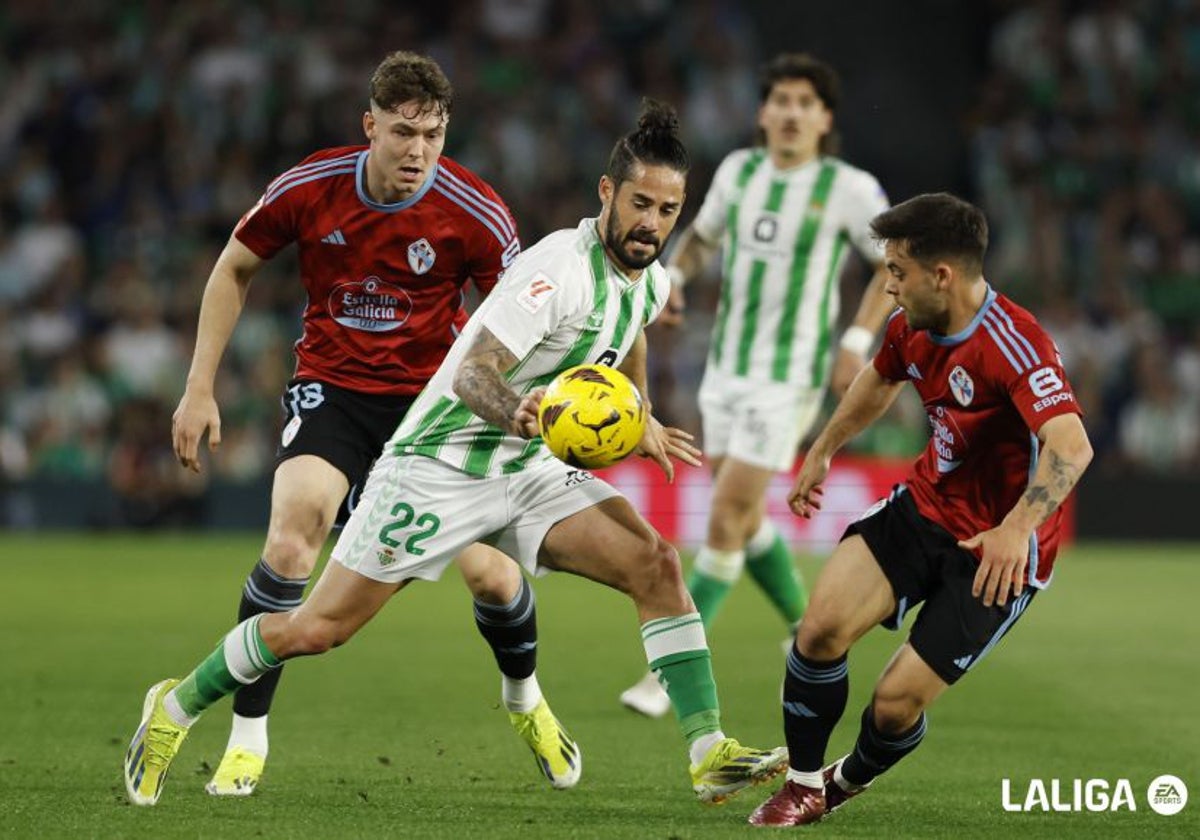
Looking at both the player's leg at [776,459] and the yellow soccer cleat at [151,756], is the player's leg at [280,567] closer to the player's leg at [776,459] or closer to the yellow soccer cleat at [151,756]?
the yellow soccer cleat at [151,756]

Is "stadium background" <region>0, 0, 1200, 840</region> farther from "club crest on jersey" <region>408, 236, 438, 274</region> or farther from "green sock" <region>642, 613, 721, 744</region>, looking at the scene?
"green sock" <region>642, 613, 721, 744</region>

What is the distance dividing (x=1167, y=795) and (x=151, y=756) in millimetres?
3162

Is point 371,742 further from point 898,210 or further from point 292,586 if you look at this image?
point 898,210

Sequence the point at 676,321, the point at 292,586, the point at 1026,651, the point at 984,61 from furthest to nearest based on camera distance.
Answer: the point at 984,61
the point at 1026,651
the point at 676,321
the point at 292,586

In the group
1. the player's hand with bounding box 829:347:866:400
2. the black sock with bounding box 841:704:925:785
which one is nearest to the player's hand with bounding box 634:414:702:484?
the black sock with bounding box 841:704:925:785

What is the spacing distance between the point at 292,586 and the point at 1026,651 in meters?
5.41

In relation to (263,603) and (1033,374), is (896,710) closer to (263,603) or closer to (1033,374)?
(1033,374)

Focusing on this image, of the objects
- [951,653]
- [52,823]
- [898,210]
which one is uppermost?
[898,210]

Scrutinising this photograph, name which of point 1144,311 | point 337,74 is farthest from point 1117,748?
point 337,74

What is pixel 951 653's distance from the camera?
18.3 feet

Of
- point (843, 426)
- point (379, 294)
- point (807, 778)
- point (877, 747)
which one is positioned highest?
point (379, 294)

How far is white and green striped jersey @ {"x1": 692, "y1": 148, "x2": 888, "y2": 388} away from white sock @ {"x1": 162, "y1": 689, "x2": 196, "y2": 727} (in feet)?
12.3

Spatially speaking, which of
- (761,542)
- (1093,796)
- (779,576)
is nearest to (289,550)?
(1093,796)

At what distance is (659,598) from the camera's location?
5863 millimetres
